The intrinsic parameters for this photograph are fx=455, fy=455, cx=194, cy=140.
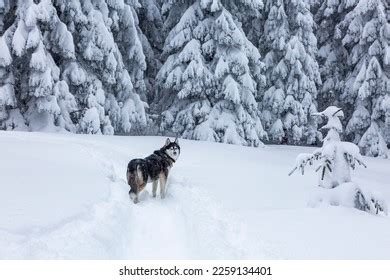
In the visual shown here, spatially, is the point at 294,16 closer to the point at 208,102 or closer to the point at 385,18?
the point at 385,18

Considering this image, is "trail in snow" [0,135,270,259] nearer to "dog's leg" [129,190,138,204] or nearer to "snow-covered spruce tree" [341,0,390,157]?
"dog's leg" [129,190,138,204]

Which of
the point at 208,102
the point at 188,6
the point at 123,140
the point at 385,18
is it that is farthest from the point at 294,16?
the point at 123,140

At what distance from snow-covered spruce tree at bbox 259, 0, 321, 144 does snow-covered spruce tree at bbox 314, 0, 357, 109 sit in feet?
7.97

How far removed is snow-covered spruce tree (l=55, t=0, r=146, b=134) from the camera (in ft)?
64.3

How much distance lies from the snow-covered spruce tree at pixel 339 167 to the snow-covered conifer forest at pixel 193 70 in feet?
37.0

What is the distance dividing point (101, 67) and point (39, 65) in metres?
3.46

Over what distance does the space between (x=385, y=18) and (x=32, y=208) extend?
21.6 m

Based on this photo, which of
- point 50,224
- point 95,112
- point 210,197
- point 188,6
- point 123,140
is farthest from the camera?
point 188,6

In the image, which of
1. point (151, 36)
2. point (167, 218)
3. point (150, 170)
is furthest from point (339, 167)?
point (151, 36)

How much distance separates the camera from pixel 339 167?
7.68 metres

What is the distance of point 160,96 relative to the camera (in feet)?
75.4

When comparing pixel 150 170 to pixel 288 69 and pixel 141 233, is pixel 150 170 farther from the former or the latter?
pixel 288 69

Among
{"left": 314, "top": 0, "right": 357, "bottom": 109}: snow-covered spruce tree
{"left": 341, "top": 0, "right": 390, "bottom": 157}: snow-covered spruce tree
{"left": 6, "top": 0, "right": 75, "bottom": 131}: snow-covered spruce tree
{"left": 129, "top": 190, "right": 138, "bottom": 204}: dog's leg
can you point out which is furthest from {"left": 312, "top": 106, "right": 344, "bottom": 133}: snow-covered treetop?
{"left": 314, "top": 0, "right": 357, "bottom": 109}: snow-covered spruce tree
